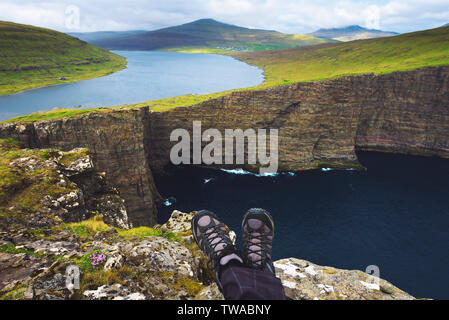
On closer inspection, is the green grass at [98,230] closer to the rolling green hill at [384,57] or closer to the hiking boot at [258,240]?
the hiking boot at [258,240]

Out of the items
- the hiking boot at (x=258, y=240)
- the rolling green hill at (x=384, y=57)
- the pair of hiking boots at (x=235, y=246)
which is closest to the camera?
the pair of hiking boots at (x=235, y=246)

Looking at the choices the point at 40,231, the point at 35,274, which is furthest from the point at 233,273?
the point at 40,231

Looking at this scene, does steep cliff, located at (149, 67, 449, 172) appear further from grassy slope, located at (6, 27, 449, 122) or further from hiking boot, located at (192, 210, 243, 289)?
hiking boot, located at (192, 210, 243, 289)

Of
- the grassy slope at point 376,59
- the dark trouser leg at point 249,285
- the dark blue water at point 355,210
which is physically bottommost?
the dark blue water at point 355,210

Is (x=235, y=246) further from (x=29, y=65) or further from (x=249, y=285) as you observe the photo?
(x=29, y=65)
